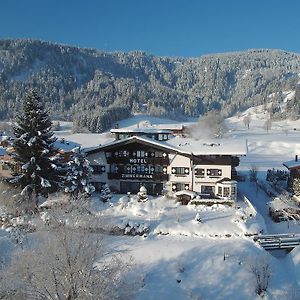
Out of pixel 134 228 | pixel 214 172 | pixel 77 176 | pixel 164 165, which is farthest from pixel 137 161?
pixel 134 228

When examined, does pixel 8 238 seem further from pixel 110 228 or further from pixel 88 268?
pixel 88 268

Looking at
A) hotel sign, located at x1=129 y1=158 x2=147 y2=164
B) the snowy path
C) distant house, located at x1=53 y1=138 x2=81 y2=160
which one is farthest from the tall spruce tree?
the snowy path

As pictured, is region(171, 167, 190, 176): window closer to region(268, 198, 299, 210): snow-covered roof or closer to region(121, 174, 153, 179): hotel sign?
region(121, 174, 153, 179): hotel sign

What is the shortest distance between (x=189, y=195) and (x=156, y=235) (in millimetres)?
9615

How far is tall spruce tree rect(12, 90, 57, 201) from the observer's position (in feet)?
135

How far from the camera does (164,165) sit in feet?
157

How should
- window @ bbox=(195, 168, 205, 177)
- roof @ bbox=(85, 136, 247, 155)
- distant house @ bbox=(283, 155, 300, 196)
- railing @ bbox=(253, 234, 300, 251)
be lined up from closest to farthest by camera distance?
railing @ bbox=(253, 234, 300, 251) → roof @ bbox=(85, 136, 247, 155) → window @ bbox=(195, 168, 205, 177) → distant house @ bbox=(283, 155, 300, 196)

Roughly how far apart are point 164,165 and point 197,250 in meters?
16.2

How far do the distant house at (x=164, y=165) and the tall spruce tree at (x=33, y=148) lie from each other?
24.4 feet

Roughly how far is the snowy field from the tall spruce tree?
6.04 meters

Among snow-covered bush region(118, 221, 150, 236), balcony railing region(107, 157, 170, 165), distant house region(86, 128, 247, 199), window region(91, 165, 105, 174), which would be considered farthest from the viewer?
window region(91, 165, 105, 174)

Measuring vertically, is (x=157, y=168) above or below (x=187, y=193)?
above

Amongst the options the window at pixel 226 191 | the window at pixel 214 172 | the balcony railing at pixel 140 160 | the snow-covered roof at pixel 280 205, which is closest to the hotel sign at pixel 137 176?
the balcony railing at pixel 140 160

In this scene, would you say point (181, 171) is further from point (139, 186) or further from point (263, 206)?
point (263, 206)
